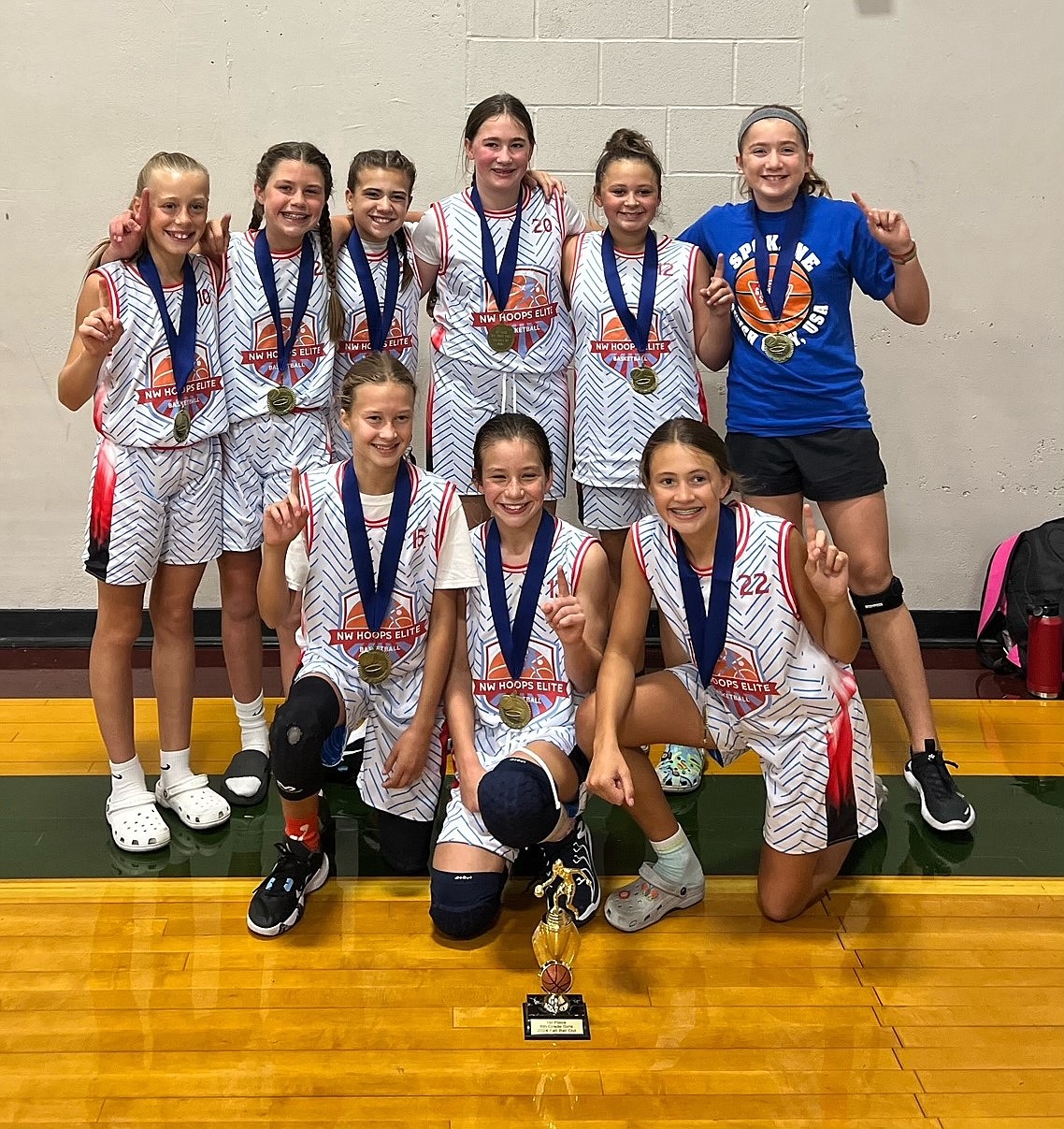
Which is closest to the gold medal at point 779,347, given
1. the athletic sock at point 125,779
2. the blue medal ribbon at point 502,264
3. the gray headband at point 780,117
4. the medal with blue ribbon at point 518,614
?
the gray headband at point 780,117

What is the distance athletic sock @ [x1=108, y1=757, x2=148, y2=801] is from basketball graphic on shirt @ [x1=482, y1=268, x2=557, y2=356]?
56.7 inches

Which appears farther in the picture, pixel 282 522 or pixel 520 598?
pixel 520 598

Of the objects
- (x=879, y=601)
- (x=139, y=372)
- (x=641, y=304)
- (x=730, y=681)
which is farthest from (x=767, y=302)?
(x=139, y=372)

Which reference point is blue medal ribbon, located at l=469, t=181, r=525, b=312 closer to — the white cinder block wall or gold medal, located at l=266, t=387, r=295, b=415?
gold medal, located at l=266, t=387, r=295, b=415

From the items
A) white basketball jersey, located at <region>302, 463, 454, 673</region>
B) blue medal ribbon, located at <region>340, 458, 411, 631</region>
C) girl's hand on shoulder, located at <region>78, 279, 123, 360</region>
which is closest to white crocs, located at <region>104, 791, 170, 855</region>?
white basketball jersey, located at <region>302, 463, 454, 673</region>

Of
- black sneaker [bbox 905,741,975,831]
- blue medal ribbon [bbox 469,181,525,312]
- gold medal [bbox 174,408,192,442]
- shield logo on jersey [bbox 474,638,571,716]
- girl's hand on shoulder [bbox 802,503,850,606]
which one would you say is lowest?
black sneaker [bbox 905,741,975,831]

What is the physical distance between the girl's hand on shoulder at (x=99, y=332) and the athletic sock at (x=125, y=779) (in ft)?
3.35

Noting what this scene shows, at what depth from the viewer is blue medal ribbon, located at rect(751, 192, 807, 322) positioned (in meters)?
3.22

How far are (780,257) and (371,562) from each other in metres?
1.27

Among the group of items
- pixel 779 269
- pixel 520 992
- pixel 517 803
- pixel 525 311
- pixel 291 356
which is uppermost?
pixel 779 269

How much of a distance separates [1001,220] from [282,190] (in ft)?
8.22

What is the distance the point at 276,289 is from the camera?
10.7 feet

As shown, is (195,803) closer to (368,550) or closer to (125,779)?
(125,779)

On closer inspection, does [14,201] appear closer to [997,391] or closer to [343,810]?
[343,810]
